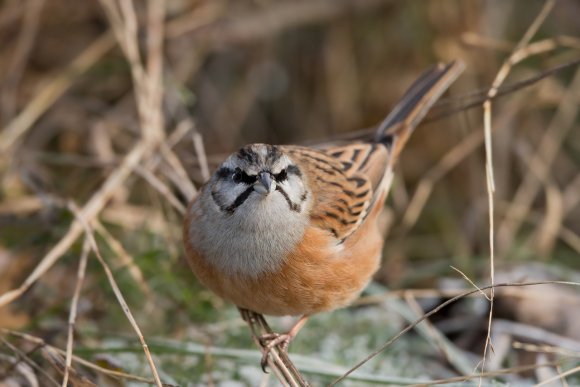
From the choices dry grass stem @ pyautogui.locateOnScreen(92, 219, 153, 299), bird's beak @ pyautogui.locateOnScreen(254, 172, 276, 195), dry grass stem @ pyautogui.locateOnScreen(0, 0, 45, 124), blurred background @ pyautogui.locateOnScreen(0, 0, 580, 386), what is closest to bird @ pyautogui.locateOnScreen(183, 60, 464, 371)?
bird's beak @ pyautogui.locateOnScreen(254, 172, 276, 195)

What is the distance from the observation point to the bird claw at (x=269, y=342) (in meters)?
3.08

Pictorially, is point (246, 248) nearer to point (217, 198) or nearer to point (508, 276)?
point (217, 198)

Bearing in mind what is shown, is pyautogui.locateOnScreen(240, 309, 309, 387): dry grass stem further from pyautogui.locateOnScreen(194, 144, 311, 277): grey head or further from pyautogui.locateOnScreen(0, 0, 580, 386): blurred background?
pyautogui.locateOnScreen(194, 144, 311, 277): grey head

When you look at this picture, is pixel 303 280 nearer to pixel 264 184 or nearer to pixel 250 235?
pixel 250 235

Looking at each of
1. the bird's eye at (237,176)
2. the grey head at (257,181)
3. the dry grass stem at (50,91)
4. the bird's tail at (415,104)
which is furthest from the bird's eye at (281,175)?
the dry grass stem at (50,91)

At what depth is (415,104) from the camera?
404 centimetres

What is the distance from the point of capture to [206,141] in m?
6.20

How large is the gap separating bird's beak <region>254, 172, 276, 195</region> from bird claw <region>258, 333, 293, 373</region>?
0.58 meters

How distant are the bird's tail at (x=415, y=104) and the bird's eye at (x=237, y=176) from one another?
119 cm

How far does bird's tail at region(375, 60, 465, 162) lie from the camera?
402 cm

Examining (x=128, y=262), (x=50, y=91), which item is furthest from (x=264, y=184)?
(x=50, y=91)

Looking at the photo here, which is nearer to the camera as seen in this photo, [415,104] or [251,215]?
[251,215]

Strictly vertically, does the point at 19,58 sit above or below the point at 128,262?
above

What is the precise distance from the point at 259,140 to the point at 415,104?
2453 millimetres
